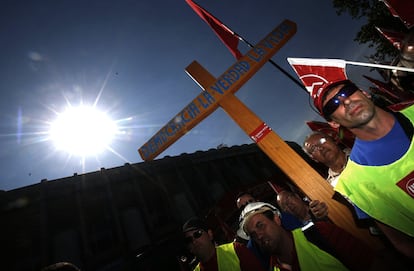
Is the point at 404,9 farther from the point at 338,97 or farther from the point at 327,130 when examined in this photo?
the point at 338,97

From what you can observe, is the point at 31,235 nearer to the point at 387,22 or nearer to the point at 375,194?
the point at 375,194

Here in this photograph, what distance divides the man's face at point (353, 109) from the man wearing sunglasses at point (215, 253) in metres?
1.99

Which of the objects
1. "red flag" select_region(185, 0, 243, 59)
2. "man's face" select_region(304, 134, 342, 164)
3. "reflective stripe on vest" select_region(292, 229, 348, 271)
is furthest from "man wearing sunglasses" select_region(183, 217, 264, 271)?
"red flag" select_region(185, 0, 243, 59)

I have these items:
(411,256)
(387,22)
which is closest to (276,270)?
(411,256)

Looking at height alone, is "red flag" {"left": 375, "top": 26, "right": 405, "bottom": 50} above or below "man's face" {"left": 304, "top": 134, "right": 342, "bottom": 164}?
above

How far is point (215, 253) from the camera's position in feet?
9.98

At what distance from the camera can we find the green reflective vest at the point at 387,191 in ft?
4.84

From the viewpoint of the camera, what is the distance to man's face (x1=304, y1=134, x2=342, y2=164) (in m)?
3.04

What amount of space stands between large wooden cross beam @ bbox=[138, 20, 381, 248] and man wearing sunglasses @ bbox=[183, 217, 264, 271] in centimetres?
113

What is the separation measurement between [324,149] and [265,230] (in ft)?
5.20

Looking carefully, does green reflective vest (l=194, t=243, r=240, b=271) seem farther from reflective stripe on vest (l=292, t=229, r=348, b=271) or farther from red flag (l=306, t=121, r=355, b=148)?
red flag (l=306, t=121, r=355, b=148)

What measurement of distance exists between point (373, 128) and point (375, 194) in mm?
520

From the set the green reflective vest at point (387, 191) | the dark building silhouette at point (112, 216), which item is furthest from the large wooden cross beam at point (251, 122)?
the dark building silhouette at point (112, 216)

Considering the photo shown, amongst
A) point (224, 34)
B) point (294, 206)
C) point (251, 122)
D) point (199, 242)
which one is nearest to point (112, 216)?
point (199, 242)
